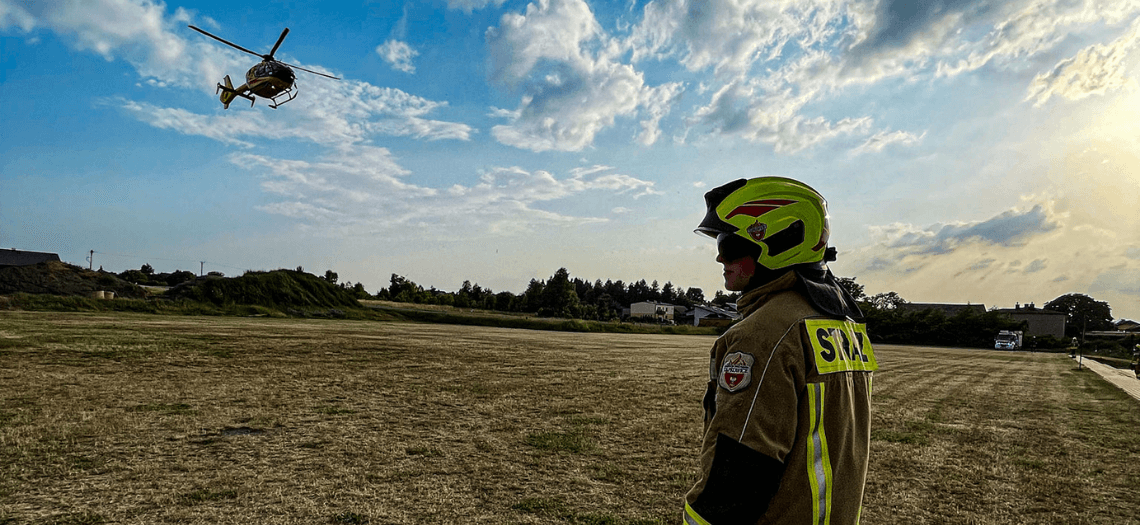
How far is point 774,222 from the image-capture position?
2.33 metres

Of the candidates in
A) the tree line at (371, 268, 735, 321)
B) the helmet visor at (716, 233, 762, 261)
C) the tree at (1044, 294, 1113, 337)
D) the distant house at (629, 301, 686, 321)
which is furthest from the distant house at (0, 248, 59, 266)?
the tree at (1044, 294, 1113, 337)

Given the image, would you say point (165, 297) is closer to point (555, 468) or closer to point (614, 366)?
point (614, 366)

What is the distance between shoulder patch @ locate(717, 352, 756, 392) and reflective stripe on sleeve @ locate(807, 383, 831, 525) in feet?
0.76

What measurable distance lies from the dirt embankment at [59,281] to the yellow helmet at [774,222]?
49307 millimetres

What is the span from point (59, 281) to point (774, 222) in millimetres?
52905

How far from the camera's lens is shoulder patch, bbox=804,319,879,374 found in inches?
79.4

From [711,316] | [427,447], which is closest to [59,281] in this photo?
[427,447]

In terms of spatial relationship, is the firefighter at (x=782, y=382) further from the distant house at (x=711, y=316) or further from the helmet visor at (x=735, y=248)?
the distant house at (x=711, y=316)

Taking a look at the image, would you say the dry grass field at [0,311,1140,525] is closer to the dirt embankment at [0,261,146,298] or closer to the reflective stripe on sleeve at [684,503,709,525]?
the reflective stripe on sleeve at [684,503,709,525]

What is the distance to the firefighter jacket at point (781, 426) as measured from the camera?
190cm

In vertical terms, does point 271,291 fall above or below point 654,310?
above

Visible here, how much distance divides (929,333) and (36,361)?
79.1 metres

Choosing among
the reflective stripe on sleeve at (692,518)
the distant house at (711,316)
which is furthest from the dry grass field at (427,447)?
the distant house at (711,316)

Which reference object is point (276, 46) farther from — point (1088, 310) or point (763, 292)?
point (1088, 310)
